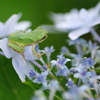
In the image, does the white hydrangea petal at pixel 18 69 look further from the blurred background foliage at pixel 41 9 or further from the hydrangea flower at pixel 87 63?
the blurred background foliage at pixel 41 9

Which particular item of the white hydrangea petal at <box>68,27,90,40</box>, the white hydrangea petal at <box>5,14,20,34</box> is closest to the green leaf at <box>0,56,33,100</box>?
the white hydrangea petal at <box>5,14,20,34</box>

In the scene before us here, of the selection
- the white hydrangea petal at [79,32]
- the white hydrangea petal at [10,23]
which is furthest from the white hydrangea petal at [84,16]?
the white hydrangea petal at [10,23]

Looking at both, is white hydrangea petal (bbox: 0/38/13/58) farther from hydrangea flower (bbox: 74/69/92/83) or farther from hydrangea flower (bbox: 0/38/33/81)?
hydrangea flower (bbox: 74/69/92/83)

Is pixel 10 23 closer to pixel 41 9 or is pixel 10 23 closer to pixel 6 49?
pixel 6 49

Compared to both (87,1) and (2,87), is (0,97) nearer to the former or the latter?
(2,87)

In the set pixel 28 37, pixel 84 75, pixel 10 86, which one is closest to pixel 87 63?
pixel 84 75

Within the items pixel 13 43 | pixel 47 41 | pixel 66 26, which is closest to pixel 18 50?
pixel 13 43
